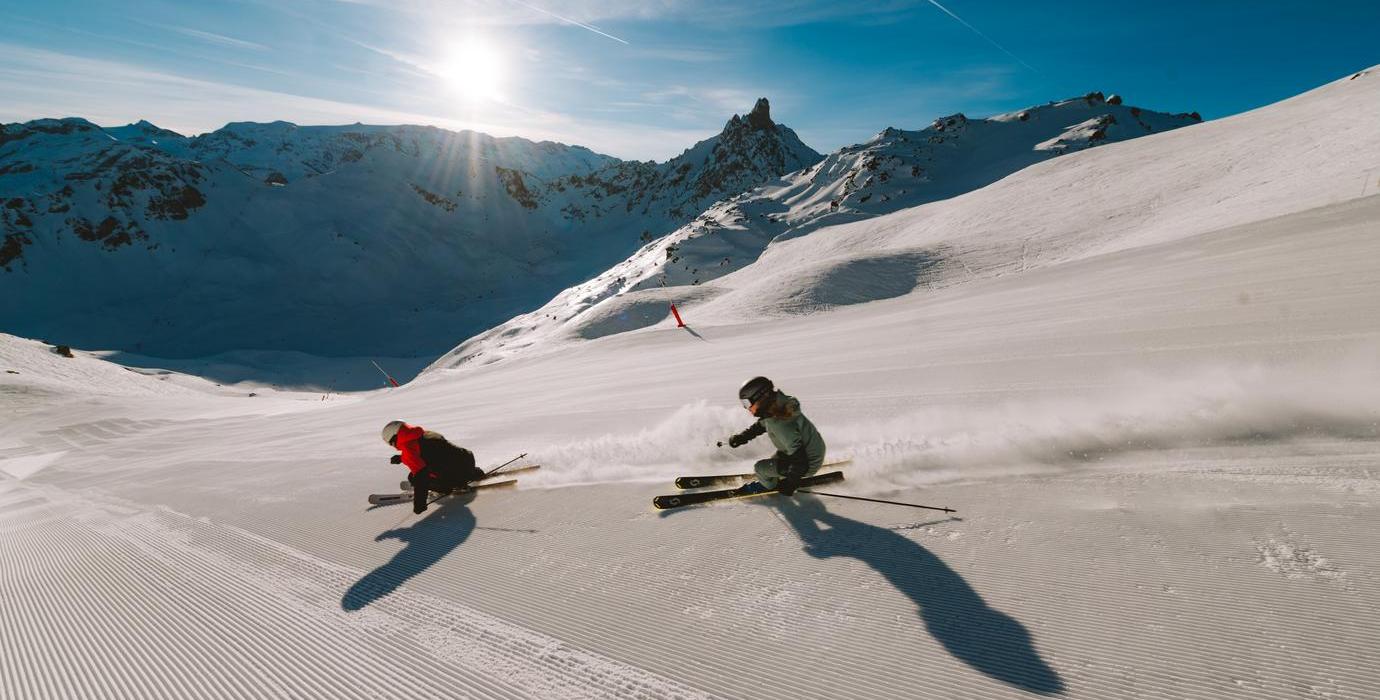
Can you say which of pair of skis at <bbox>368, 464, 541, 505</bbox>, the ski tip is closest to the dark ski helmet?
the ski tip

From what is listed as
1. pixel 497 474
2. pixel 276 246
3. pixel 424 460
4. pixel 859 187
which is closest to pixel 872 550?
pixel 497 474

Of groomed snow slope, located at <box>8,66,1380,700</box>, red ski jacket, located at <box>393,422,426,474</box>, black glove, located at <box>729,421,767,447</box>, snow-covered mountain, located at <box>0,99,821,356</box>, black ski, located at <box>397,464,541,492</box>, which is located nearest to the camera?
groomed snow slope, located at <box>8,66,1380,700</box>

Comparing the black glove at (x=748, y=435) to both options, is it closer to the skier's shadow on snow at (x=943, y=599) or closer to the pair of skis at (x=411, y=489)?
the skier's shadow on snow at (x=943, y=599)

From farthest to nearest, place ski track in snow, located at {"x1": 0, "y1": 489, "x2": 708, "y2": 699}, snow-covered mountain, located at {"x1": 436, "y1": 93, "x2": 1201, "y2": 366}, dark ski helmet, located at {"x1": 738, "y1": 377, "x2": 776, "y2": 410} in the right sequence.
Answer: snow-covered mountain, located at {"x1": 436, "y1": 93, "x2": 1201, "y2": 366} < dark ski helmet, located at {"x1": 738, "y1": 377, "x2": 776, "y2": 410} < ski track in snow, located at {"x1": 0, "y1": 489, "x2": 708, "y2": 699}

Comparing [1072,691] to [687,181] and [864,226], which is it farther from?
[687,181]

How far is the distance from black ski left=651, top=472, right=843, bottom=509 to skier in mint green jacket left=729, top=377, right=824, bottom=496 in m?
0.07

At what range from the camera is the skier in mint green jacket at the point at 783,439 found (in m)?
4.68

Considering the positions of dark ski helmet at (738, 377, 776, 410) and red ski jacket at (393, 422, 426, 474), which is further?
red ski jacket at (393, 422, 426, 474)

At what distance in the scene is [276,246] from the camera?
8288 centimetres

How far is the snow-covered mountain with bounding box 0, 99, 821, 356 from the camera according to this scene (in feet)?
217

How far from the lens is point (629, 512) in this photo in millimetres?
4953

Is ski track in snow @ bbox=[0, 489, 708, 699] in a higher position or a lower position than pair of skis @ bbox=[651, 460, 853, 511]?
lower

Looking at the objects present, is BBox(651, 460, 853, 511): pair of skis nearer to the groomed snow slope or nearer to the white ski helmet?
the groomed snow slope

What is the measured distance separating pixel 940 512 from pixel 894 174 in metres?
61.5
